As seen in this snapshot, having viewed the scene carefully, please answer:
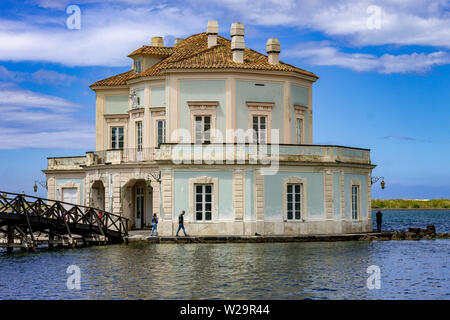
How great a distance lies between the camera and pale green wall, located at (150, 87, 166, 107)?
42.6m

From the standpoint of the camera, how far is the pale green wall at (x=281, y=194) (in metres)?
37.7

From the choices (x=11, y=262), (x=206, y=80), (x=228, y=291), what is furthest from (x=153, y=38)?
(x=228, y=291)

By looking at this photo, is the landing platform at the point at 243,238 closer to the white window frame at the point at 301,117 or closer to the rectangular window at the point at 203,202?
the rectangular window at the point at 203,202

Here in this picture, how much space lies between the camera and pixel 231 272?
2455cm

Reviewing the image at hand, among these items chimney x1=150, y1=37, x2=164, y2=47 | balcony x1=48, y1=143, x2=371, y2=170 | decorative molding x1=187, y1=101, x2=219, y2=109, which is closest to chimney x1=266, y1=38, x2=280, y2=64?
decorative molding x1=187, y1=101, x2=219, y2=109

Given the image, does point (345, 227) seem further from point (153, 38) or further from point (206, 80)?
point (153, 38)

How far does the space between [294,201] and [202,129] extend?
6705 mm

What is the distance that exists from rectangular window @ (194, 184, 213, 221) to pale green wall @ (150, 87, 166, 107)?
755 centimetres

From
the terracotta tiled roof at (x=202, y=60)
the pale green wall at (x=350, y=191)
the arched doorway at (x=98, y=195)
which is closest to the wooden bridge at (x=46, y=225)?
the arched doorway at (x=98, y=195)

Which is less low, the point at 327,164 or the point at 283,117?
the point at 283,117

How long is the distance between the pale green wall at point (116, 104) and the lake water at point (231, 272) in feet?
45.5

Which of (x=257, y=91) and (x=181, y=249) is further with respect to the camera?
(x=257, y=91)

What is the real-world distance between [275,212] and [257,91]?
24.7ft
